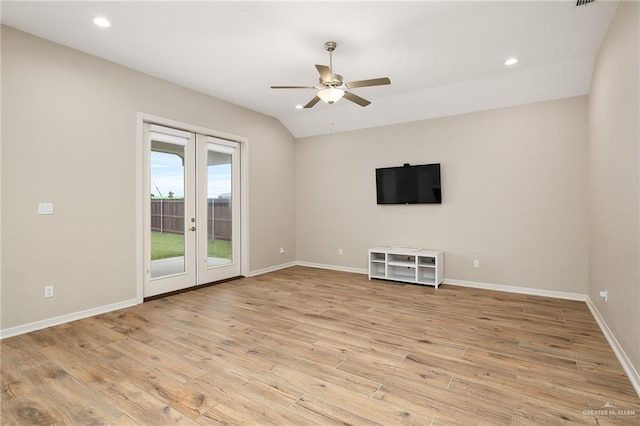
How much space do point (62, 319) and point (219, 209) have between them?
258cm

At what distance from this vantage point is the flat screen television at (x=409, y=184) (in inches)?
208

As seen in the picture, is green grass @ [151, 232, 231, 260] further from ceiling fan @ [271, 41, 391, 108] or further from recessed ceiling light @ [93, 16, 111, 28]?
ceiling fan @ [271, 41, 391, 108]

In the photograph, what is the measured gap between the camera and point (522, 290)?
183 inches

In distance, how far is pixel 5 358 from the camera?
8.68 ft

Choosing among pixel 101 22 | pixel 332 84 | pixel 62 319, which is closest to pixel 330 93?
pixel 332 84

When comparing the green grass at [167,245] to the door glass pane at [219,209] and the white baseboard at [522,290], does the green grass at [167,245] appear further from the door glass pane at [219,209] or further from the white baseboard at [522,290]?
the white baseboard at [522,290]

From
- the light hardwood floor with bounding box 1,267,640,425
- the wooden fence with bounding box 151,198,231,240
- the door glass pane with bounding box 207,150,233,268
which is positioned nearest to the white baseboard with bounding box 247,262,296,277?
the door glass pane with bounding box 207,150,233,268

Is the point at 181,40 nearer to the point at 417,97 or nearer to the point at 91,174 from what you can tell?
the point at 91,174

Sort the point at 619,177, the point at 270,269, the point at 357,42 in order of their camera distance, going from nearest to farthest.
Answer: the point at 619,177, the point at 357,42, the point at 270,269

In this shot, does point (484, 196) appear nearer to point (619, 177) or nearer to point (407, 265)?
point (407, 265)

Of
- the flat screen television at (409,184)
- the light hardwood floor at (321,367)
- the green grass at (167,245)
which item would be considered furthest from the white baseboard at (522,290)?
the green grass at (167,245)

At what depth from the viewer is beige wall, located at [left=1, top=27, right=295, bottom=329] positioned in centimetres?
317

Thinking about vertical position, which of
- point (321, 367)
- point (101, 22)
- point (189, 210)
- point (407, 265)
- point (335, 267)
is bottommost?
point (321, 367)

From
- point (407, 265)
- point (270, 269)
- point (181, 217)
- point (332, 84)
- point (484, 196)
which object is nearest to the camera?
point (332, 84)
